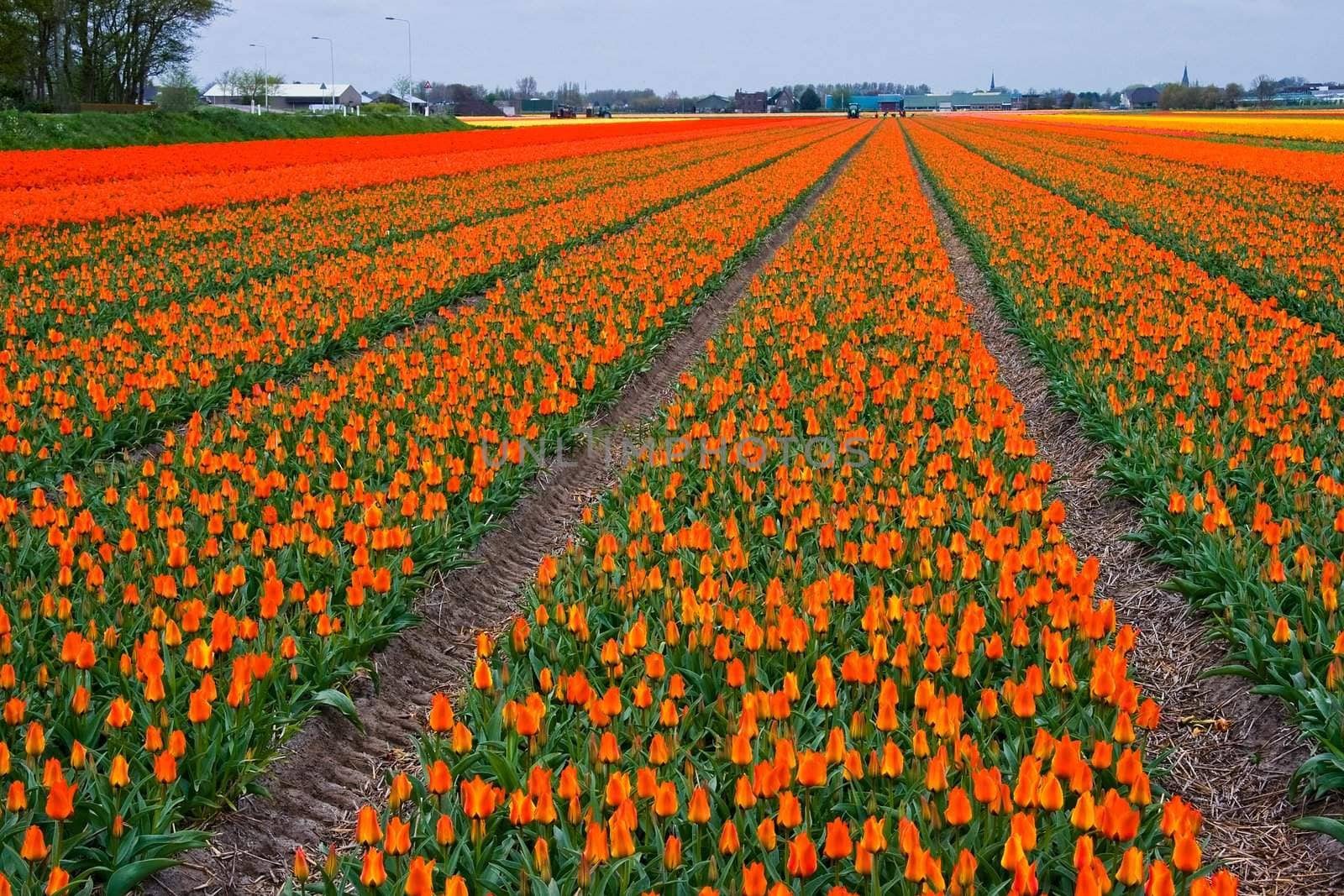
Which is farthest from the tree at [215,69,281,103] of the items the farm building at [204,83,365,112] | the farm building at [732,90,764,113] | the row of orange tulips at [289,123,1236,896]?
the row of orange tulips at [289,123,1236,896]

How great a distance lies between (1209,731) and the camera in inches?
171

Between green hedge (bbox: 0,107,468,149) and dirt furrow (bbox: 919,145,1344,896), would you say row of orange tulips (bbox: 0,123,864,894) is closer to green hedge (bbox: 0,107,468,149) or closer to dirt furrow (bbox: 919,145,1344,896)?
→ dirt furrow (bbox: 919,145,1344,896)

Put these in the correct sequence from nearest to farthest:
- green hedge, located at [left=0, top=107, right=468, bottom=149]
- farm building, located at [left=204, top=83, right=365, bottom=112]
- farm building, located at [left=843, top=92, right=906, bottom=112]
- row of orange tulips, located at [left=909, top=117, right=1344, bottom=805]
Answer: row of orange tulips, located at [left=909, top=117, right=1344, bottom=805], green hedge, located at [left=0, top=107, right=468, bottom=149], farm building, located at [left=204, top=83, right=365, bottom=112], farm building, located at [left=843, top=92, right=906, bottom=112]

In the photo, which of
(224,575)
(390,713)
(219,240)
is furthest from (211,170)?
(390,713)

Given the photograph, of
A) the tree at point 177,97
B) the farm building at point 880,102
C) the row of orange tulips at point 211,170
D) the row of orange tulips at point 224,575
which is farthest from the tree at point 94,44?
the farm building at point 880,102

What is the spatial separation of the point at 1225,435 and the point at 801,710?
14.1 ft

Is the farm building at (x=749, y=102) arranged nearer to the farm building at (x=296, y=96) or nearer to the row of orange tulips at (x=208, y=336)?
the farm building at (x=296, y=96)

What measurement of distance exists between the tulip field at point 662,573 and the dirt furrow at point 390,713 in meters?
0.05

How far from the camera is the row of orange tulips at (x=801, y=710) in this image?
2.76m

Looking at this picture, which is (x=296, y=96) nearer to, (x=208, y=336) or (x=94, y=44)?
(x=94, y=44)

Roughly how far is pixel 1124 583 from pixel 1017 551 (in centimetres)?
163

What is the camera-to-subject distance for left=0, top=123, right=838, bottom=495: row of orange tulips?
23.1ft

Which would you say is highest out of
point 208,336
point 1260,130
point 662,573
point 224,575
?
point 1260,130

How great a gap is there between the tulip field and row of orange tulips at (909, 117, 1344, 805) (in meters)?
0.04
